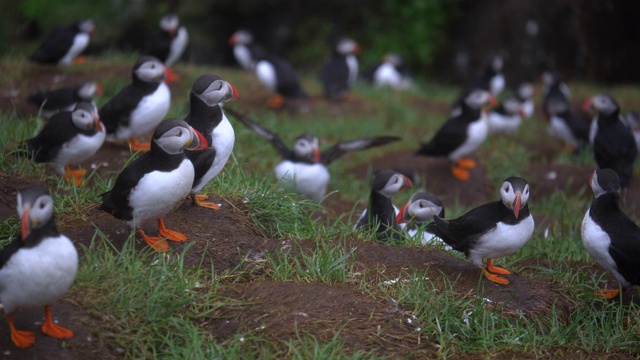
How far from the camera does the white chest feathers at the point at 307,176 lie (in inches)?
268

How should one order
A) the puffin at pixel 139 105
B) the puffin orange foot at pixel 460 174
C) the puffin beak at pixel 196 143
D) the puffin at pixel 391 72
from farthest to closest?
1. the puffin at pixel 391 72
2. the puffin orange foot at pixel 460 174
3. the puffin at pixel 139 105
4. the puffin beak at pixel 196 143

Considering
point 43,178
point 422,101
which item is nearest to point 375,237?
point 43,178

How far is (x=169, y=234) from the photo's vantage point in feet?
15.4

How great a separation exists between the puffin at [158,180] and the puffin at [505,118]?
6.33 meters

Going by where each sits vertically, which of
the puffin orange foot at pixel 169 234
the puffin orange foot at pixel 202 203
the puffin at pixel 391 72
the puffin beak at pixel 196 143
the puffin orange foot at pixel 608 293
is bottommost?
the puffin at pixel 391 72

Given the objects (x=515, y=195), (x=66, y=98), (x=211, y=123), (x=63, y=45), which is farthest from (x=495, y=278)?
(x=63, y=45)

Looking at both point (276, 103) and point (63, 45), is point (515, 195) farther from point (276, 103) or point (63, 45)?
point (63, 45)

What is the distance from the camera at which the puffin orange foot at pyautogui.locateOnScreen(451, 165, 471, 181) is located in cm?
843

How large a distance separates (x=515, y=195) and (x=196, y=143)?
1.89 meters

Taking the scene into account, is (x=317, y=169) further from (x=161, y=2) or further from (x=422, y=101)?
(x=161, y=2)

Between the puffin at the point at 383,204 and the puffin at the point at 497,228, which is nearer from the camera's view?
the puffin at the point at 497,228

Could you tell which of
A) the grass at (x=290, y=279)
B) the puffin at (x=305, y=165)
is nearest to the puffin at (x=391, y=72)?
the puffin at (x=305, y=165)

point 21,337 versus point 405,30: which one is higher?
point 21,337

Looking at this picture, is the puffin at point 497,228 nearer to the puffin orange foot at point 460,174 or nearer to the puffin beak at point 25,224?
the puffin beak at point 25,224
